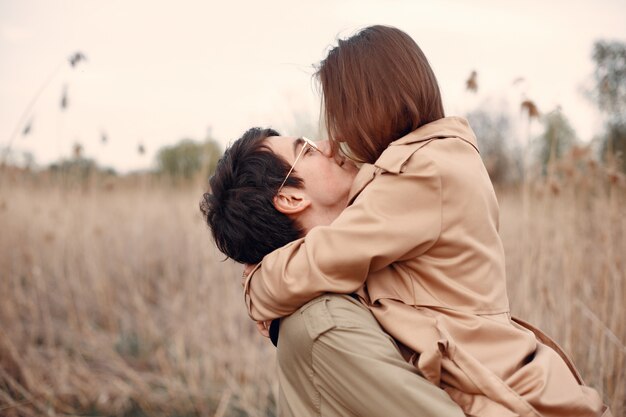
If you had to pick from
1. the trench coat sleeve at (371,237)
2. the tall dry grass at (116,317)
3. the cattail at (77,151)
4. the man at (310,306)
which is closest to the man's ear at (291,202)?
the man at (310,306)

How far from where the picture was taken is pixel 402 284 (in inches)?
62.2

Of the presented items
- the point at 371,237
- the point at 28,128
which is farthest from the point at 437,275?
the point at 28,128

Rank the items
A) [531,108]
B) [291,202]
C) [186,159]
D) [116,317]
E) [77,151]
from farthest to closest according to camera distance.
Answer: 1. [186,159]
2. [116,317]
3. [77,151]
4. [531,108]
5. [291,202]

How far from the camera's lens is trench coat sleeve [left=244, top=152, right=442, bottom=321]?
1473 mm

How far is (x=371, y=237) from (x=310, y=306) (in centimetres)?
26

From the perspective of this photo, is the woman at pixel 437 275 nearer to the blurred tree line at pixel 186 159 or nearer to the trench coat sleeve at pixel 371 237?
the trench coat sleeve at pixel 371 237

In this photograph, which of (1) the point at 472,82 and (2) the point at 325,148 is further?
(1) the point at 472,82

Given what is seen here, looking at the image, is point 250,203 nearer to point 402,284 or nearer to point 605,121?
point 402,284

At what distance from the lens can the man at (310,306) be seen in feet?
4.54

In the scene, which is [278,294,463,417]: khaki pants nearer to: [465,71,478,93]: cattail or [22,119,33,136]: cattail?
[465,71,478,93]: cattail

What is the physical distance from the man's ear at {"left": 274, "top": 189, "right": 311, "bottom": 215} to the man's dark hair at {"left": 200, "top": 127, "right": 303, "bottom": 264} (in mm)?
18

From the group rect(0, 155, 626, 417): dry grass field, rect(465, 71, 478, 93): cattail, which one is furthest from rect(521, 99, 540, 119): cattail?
rect(0, 155, 626, 417): dry grass field

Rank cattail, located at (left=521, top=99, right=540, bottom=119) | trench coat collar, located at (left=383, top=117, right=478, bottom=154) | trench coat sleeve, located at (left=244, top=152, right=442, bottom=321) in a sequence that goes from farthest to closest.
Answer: cattail, located at (left=521, top=99, right=540, bottom=119) < trench coat collar, located at (left=383, top=117, right=478, bottom=154) < trench coat sleeve, located at (left=244, top=152, right=442, bottom=321)

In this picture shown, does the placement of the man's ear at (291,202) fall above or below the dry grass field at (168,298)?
above
